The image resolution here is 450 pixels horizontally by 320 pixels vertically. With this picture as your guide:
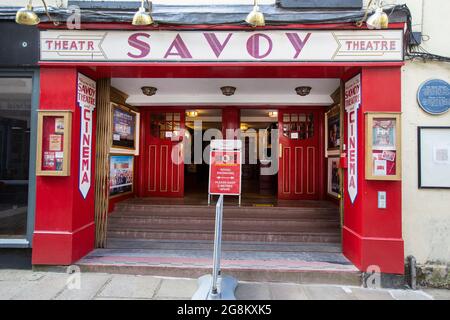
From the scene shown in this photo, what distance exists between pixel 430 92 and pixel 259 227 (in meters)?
3.77

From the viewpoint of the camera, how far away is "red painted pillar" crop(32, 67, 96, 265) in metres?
4.23

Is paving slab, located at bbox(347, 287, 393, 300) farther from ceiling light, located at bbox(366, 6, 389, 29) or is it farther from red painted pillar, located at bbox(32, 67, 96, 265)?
red painted pillar, located at bbox(32, 67, 96, 265)

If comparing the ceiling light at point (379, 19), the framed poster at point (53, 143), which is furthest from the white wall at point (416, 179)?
the framed poster at point (53, 143)

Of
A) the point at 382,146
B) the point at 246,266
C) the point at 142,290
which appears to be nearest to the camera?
the point at 142,290

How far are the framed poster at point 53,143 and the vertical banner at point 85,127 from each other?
30 cm

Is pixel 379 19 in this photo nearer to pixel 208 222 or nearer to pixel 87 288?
pixel 208 222

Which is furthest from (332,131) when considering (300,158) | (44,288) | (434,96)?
(44,288)

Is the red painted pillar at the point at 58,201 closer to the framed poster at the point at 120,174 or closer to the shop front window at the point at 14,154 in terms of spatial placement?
the shop front window at the point at 14,154

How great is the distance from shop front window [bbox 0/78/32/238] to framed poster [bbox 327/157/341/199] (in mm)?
6221

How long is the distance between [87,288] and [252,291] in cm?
235

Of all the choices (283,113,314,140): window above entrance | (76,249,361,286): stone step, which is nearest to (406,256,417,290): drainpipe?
(76,249,361,286): stone step

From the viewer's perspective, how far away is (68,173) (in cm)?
423

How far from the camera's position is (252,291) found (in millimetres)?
3865

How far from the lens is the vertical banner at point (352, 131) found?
436 cm
